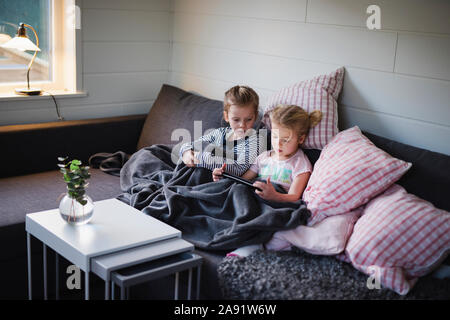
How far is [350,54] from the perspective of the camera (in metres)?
2.66

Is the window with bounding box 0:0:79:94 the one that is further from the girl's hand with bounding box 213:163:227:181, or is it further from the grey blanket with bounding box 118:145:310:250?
the girl's hand with bounding box 213:163:227:181

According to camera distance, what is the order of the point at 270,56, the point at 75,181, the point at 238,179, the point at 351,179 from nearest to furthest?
the point at 75,181 → the point at 351,179 → the point at 238,179 → the point at 270,56

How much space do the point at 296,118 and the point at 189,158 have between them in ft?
1.83

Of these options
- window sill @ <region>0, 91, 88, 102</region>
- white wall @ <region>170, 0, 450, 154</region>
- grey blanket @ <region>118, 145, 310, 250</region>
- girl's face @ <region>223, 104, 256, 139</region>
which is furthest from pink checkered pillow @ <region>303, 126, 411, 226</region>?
window sill @ <region>0, 91, 88, 102</region>

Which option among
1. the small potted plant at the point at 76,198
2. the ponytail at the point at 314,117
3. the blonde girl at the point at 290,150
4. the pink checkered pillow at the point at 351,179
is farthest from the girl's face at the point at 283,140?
the small potted plant at the point at 76,198

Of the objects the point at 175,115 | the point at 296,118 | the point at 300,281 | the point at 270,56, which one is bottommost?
the point at 300,281

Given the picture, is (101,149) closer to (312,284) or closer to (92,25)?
(92,25)

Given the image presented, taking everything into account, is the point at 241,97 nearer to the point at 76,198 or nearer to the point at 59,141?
the point at 76,198

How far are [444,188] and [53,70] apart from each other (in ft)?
7.71

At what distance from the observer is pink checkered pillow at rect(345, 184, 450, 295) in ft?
6.38

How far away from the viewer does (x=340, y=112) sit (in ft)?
9.00

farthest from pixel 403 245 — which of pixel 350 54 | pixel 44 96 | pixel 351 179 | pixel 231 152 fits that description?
pixel 44 96

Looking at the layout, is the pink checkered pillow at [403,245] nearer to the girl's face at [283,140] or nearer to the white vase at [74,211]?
the girl's face at [283,140]

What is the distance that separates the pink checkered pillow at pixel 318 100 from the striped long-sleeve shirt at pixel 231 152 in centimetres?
16
